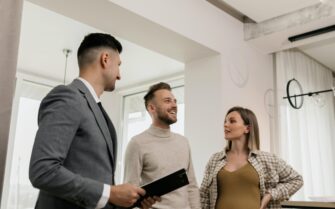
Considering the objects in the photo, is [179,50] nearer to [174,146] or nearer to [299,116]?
[174,146]

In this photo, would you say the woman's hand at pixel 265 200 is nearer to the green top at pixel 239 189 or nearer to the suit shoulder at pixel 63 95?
the green top at pixel 239 189

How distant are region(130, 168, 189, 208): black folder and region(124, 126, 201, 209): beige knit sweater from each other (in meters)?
0.55

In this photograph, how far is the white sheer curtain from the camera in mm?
3518

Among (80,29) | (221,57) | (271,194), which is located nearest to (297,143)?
(221,57)

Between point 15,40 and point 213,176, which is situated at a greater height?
point 15,40

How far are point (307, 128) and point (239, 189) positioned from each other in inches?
91.2

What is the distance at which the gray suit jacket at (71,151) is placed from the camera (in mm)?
842

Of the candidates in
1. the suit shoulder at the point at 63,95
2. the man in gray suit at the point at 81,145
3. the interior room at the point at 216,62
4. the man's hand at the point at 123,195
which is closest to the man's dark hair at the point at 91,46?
the man in gray suit at the point at 81,145

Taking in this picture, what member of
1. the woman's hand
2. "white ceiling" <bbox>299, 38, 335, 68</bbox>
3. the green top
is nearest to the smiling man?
the green top

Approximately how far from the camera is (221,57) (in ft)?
9.93

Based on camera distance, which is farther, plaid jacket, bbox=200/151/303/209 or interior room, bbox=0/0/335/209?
interior room, bbox=0/0/335/209

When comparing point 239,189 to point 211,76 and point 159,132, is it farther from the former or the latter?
point 211,76

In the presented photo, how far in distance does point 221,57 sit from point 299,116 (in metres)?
1.28

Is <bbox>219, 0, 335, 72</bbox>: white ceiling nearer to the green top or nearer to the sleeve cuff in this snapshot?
the green top
